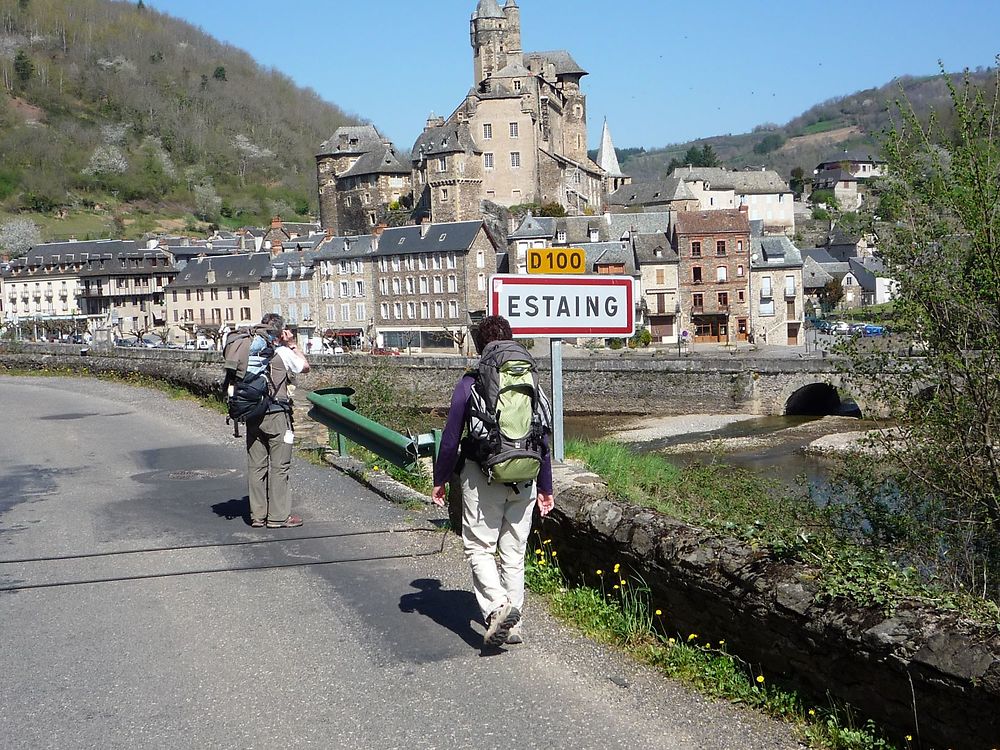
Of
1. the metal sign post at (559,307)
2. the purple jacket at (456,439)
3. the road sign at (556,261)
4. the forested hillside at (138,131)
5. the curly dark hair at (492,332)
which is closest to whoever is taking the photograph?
the purple jacket at (456,439)

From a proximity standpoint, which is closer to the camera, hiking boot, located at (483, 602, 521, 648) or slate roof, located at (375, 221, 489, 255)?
hiking boot, located at (483, 602, 521, 648)

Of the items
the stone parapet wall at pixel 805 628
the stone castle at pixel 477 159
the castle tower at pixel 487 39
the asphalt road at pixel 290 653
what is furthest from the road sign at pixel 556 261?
the castle tower at pixel 487 39

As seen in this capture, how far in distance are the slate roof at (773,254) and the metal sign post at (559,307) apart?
59.5 m

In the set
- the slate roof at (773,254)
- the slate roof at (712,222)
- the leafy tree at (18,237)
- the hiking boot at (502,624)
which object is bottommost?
the hiking boot at (502,624)

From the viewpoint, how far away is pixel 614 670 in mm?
5387

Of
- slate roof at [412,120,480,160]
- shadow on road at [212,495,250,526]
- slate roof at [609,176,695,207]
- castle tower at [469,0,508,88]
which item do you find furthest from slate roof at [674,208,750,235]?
shadow on road at [212,495,250,526]

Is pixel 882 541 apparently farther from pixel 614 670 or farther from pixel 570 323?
pixel 614 670

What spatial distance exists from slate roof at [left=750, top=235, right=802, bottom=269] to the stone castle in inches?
1225

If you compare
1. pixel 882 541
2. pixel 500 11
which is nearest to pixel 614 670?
pixel 882 541

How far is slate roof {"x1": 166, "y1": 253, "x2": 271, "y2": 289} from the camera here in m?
82.5

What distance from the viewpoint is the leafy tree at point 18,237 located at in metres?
119

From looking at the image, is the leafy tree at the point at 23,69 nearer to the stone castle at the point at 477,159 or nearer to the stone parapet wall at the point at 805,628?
the stone castle at the point at 477,159

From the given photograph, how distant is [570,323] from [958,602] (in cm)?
375

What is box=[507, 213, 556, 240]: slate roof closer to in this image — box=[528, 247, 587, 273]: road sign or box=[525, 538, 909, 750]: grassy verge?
box=[528, 247, 587, 273]: road sign
